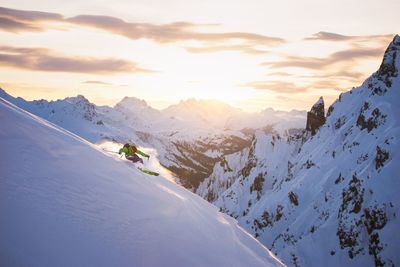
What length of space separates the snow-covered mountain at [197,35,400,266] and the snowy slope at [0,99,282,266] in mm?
65627

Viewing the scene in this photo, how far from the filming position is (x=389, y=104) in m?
96.7

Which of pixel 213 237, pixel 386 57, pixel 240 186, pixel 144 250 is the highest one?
pixel 386 57

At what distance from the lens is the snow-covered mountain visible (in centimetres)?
7025

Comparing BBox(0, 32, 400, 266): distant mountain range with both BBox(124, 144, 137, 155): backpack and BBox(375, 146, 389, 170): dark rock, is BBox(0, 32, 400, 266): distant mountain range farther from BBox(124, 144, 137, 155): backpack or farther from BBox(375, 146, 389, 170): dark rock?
BBox(124, 144, 137, 155): backpack

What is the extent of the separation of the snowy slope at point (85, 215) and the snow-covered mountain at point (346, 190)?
65.6 m

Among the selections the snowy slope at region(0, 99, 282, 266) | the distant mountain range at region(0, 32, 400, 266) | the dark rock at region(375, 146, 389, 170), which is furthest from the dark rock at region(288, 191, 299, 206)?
the snowy slope at region(0, 99, 282, 266)

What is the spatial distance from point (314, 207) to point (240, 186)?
78.6 meters

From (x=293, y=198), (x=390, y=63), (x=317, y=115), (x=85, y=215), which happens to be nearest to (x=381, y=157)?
(x=293, y=198)

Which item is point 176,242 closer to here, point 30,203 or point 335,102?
point 30,203

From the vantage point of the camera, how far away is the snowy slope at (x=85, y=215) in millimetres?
5762

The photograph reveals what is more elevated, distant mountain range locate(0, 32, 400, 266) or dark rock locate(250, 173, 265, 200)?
distant mountain range locate(0, 32, 400, 266)

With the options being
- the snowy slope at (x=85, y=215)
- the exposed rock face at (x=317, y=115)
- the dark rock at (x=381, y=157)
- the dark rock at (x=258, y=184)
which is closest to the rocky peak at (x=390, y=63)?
the dark rock at (x=381, y=157)

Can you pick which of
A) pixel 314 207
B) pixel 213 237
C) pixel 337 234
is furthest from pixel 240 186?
pixel 213 237

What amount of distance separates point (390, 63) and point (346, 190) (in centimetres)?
4750
